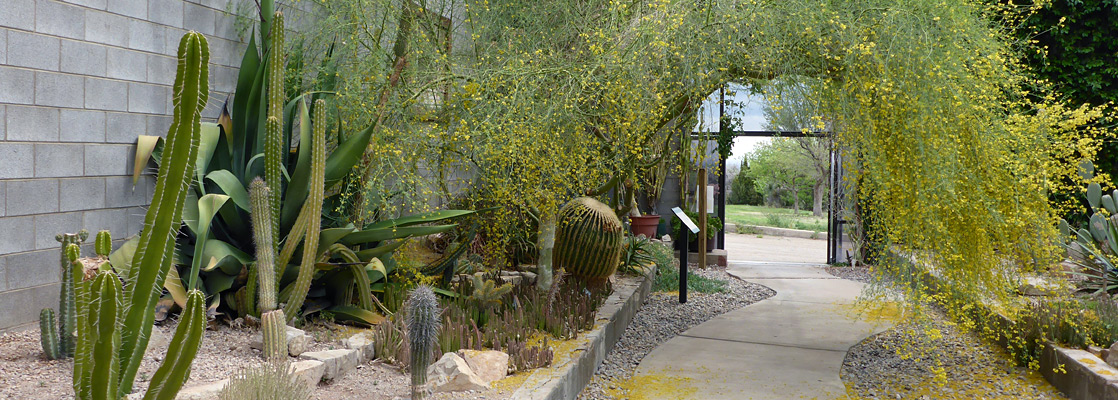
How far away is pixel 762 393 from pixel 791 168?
19.1m

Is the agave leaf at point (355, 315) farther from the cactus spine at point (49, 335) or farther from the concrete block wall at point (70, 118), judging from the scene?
the cactus spine at point (49, 335)

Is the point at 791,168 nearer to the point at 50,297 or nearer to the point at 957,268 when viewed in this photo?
the point at 957,268

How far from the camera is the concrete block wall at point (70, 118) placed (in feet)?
10.0

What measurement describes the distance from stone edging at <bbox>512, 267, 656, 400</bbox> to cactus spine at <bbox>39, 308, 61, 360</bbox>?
1717mm

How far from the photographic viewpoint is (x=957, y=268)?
3.44m

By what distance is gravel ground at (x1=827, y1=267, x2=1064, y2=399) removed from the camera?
376 centimetres

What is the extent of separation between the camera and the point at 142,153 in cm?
357

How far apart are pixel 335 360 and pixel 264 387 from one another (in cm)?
65

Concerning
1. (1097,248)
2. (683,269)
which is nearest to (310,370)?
(683,269)

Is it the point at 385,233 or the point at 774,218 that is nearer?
the point at 385,233

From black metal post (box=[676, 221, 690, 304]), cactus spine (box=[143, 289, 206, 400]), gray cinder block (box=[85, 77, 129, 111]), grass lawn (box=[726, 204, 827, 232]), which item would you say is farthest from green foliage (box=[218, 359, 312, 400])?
grass lawn (box=[726, 204, 827, 232])

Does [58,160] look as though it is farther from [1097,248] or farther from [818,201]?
[818,201]

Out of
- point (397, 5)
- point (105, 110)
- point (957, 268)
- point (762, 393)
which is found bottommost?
point (762, 393)

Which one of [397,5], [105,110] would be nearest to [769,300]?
[397,5]
